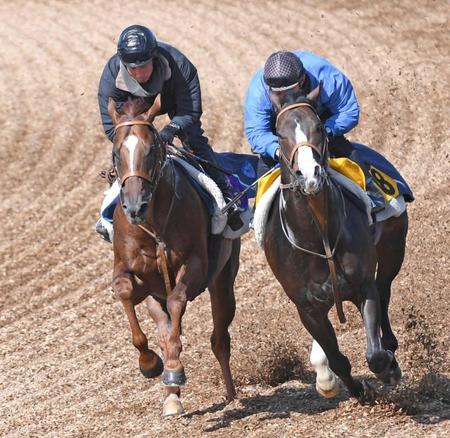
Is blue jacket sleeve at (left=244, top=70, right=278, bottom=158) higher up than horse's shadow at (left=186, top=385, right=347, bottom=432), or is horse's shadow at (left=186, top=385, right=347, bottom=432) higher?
blue jacket sleeve at (left=244, top=70, right=278, bottom=158)

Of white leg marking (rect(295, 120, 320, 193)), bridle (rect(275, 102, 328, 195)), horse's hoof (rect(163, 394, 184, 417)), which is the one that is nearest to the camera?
white leg marking (rect(295, 120, 320, 193))

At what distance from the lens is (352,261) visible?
28.1 feet

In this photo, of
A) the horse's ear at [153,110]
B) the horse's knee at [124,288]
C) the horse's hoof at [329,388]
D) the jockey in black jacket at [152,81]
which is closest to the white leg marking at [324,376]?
the horse's hoof at [329,388]

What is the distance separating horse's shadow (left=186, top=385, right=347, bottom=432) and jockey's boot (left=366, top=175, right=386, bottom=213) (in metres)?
1.61

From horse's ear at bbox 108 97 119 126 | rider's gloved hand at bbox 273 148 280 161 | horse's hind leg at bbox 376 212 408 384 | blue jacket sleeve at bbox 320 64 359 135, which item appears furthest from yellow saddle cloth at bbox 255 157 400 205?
horse's ear at bbox 108 97 119 126

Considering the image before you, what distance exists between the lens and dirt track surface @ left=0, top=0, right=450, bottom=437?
9824mm

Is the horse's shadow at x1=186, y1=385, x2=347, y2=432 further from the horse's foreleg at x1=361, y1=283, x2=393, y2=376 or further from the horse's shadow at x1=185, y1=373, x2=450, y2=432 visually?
the horse's foreleg at x1=361, y1=283, x2=393, y2=376

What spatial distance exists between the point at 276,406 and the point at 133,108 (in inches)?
110

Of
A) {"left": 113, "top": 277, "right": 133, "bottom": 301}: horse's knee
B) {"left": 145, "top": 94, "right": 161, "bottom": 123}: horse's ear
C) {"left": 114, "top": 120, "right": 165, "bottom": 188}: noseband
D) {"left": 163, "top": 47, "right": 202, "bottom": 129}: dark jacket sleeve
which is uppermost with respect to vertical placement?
{"left": 163, "top": 47, "right": 202, "bottom": 129}: dark jacket sleeve

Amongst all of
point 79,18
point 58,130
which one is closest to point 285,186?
point 58,130

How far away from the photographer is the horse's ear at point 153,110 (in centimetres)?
878

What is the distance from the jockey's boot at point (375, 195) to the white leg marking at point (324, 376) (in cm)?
120

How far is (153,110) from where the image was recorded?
29.0ft

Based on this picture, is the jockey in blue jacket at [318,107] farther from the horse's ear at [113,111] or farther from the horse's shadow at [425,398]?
the horse's shadow at [425,398]
